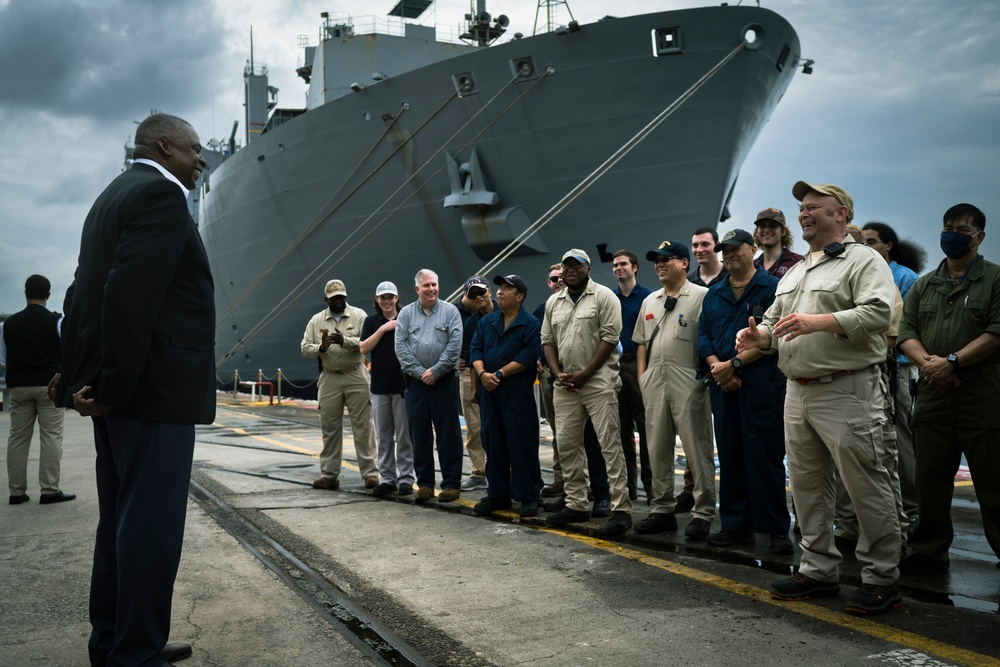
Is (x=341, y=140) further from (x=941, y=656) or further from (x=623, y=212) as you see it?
(x=941, y=656)

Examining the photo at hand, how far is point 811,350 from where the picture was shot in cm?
315

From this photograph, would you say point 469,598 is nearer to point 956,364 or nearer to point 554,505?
point 554,505

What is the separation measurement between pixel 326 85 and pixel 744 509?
51.3 feet

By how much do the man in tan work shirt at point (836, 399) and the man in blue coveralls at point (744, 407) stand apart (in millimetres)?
587

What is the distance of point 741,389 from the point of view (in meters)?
4.09

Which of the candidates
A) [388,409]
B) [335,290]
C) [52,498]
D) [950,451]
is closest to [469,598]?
[950,451]

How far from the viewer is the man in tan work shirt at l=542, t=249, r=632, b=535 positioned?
462 cm

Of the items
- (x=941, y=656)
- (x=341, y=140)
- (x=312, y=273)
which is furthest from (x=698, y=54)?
(x=941, y=656)

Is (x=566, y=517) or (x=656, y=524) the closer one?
(x=656, y=524)

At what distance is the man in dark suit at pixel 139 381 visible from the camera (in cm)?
233

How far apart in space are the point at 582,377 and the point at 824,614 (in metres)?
2.00

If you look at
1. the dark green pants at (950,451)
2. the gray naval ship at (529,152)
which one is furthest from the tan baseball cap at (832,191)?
the gray naval ship at (529,152)

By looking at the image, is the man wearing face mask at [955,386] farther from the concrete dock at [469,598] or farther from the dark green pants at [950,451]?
the concrete dock at [469,598]

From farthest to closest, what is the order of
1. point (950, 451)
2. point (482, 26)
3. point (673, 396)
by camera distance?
point (482, 26) < point (673, 396) < point (950, 451)
